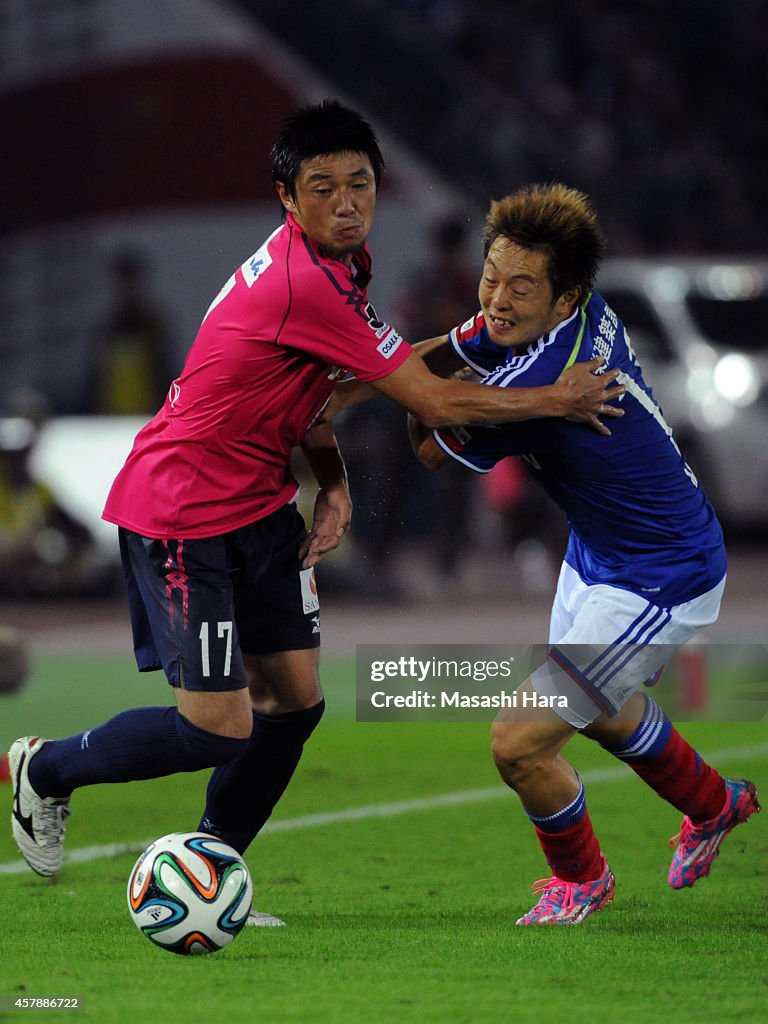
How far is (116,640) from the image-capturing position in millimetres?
11266

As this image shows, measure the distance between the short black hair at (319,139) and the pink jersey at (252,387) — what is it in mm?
167

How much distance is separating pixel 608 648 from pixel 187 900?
1.36 metres

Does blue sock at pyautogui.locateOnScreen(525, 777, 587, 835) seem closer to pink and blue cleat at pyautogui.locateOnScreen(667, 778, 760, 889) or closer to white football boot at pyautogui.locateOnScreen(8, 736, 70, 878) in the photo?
pink and blue cleat at pyautogui.locateOnScreen(667, 778, 760, 889)

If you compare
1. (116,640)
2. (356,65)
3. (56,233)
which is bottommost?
(116,640)

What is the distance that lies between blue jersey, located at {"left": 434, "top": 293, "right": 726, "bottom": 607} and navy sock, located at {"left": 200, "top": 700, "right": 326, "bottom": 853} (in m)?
0.92

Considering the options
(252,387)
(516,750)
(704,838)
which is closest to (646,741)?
(704,838)

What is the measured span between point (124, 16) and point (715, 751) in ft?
37.9

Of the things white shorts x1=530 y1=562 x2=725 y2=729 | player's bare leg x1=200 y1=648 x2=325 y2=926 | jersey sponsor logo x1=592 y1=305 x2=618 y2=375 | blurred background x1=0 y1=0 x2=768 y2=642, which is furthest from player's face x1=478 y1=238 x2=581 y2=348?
blurred background x1=0 y1=0 x2=768 y2=642

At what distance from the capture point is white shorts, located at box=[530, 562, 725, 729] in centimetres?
480

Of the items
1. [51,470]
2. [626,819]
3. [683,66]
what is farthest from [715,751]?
[683,66]

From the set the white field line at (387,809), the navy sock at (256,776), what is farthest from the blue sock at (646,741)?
the white field line at (387,809)

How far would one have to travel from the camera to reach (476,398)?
4656 mm

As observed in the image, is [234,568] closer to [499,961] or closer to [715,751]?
[499,961]

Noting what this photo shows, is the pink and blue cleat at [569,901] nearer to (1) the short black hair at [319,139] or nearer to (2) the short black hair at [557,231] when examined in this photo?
(2) the short black hair at [557,231]
